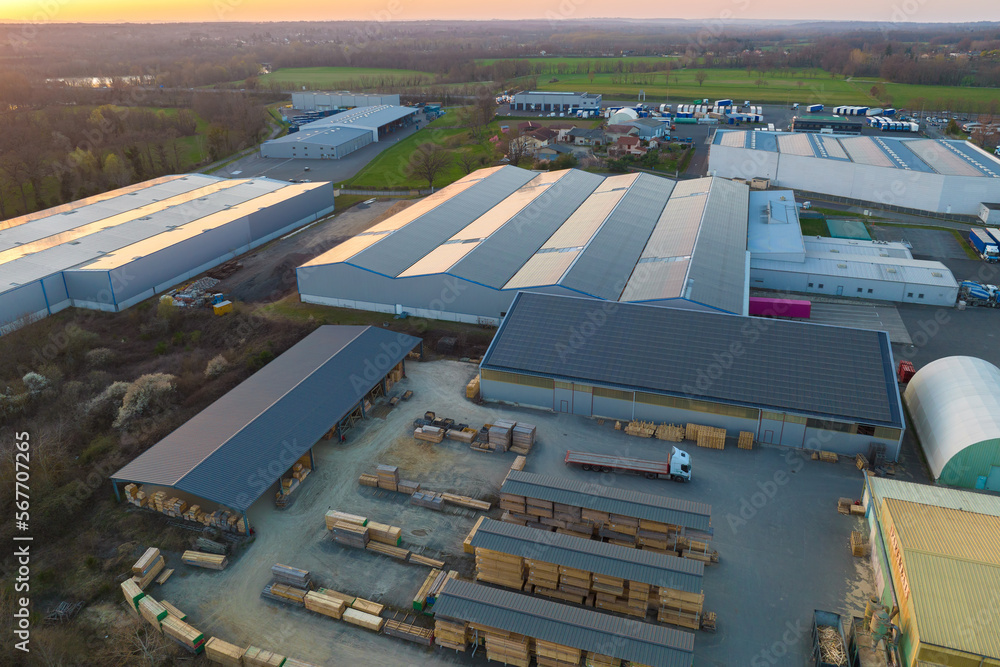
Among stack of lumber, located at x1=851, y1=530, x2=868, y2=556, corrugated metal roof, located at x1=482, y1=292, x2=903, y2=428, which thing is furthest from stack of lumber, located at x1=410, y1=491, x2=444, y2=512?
stack of lumber, located at x1=851, y1=530, x2=868, y2=556

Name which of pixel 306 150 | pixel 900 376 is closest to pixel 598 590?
pixel 900 376

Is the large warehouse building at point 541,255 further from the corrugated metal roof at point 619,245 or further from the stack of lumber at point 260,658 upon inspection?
the stack of lumber at point 260,658

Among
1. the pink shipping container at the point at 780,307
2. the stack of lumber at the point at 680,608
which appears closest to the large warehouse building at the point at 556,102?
the pink shipping container at the point at 780,307

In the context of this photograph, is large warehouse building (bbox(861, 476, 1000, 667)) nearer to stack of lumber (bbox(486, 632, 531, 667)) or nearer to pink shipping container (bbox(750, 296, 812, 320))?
stack of lumber (bbox(486, 632, 531, 667))

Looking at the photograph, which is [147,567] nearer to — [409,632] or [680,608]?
[409,632]

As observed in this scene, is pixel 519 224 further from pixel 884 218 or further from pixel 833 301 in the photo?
pixel 884 218
